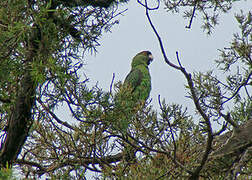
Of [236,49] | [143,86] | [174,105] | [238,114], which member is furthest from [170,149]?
[143,86]

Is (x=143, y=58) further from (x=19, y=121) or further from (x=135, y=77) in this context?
(x=19, y=121)

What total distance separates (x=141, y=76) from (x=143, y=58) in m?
0.89

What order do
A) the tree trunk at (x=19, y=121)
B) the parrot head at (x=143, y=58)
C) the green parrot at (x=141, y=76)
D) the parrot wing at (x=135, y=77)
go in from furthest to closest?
the parrot head at (x=143, y=58), the parrot wing at (x=135, y=77), the green parrot at (x=141, y=76), the tree trunk at (x=19, y=121)

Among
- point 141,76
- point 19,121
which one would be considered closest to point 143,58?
point 141,76

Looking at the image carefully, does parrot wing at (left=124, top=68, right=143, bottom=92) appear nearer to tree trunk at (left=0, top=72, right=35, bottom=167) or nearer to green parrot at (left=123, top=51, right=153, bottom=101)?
green parrot at (left=123, top=51, right=153, bottom=101)

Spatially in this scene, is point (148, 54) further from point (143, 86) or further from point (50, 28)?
point (50, 28)

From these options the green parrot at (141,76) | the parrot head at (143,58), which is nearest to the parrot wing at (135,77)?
the green parrot at (141,76)

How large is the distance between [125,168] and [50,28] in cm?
80

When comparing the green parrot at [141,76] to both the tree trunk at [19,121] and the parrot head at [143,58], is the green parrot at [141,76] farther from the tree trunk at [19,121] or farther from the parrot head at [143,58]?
the tree trunk at [19,121]

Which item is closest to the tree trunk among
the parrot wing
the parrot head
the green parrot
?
the green parrot

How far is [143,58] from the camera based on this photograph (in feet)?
19.9

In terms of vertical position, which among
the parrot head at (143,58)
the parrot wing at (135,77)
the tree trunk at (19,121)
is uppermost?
the parrot head at (143,58)

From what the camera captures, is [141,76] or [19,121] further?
[141,76]

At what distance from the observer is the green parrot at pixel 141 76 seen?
16.1 ft
